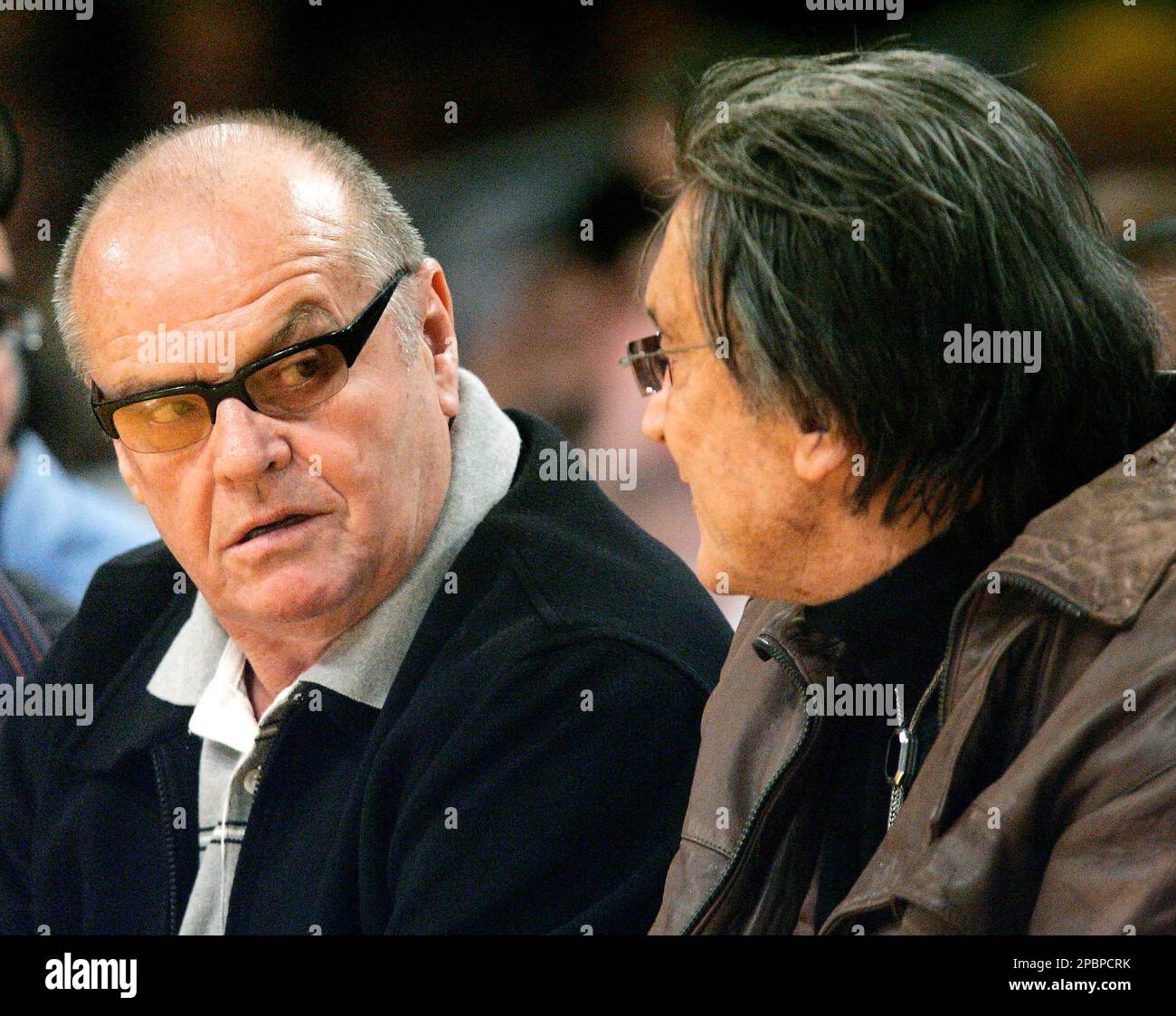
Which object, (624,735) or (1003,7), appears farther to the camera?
(1003,7)

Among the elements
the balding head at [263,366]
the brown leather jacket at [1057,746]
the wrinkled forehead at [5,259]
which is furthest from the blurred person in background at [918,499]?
the wrinkled forehead at [5,259]

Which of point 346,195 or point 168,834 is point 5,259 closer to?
point 346,195

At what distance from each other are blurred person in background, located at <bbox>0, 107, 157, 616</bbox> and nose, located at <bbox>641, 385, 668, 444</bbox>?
1.14 metres

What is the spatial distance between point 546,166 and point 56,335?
98cm

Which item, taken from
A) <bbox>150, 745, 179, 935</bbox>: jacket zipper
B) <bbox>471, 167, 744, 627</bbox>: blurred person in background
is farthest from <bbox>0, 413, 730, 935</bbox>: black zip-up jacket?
<bbox>471, 167, 744, 627</bbox>: blurred person in background

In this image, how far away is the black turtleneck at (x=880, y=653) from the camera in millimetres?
1668

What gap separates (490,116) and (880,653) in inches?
46.4

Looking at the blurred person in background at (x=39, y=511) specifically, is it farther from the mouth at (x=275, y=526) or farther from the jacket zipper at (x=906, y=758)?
the jacket zipper at (x=906, y=758)

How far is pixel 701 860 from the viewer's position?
181 cm

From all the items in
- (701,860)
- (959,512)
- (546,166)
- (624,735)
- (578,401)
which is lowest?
(701,860)

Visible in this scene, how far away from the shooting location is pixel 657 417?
180 cm

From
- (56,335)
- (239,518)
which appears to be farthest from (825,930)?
(56,335)

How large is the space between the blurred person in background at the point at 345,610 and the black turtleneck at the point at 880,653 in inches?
10.1
